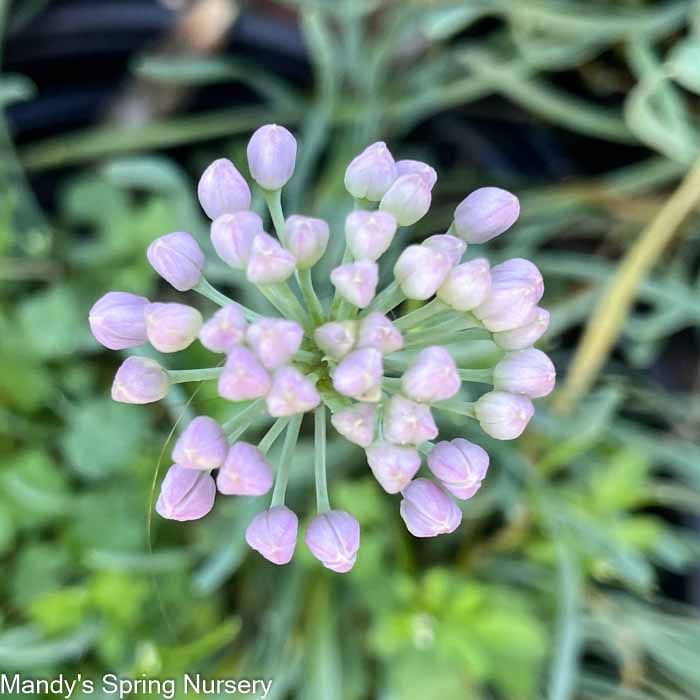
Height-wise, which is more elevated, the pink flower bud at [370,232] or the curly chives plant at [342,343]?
the pink flower bud at [370,232]

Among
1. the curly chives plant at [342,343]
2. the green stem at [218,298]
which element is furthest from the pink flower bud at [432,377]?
the green stem at [218,298]

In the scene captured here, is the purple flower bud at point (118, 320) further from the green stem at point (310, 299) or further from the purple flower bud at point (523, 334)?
the purple flower bud at point (523, 334)

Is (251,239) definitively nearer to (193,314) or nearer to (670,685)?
(193,314)

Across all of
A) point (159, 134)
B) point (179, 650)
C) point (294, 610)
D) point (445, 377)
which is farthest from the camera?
point (159, 134)

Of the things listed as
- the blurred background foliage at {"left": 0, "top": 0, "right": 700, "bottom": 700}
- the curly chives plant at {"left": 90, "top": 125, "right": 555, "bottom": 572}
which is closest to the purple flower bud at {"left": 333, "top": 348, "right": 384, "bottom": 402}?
the curly chives plant at {"left": 90, "top": 125, "right": 555, "bottom": 572}

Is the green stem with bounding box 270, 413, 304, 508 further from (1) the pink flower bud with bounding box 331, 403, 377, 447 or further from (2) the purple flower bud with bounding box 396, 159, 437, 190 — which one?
(2) the purple flower bud with bounding box 396, 159, 437, 190

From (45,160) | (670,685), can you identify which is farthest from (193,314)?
(670,685)
